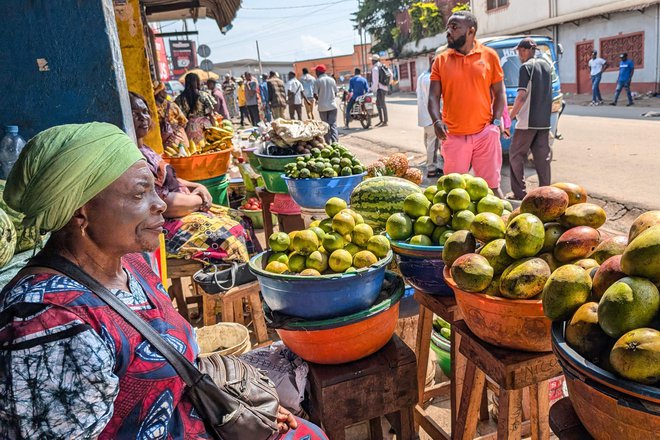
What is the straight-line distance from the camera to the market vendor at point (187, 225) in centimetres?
363

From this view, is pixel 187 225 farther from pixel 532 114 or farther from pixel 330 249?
pixel 532 114

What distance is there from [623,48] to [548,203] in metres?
21.9

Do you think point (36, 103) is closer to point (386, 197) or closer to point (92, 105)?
point (92, 105)

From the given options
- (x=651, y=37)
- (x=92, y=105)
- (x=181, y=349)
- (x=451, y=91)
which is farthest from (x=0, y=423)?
(x=651, y=37)

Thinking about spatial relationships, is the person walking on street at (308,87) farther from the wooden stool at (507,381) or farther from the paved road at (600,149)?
the wooden stool at (507,381)

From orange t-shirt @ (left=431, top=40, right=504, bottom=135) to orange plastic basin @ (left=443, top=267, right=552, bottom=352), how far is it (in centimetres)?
335

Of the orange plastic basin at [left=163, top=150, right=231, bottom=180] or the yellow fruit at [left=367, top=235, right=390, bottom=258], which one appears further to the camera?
the orange plastic basin at [left=163, top=150, right=231, bottom=180]

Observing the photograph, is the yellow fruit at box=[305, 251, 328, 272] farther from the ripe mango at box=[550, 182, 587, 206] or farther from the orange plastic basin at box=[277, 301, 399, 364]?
the ripe mango at box=[550, 182, 587, 206]

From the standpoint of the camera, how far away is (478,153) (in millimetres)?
4910

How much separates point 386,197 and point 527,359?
5.69ft

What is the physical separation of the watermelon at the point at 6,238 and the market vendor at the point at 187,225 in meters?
1.34

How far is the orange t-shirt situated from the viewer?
4.75 metres

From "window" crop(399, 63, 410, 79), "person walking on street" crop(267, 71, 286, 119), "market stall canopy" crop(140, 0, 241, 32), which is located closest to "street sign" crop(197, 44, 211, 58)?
"person walking on street" crop(267, 71, 286, 119)

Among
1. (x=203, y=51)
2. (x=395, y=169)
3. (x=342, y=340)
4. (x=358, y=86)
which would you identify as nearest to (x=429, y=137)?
(x=395, y=169)
